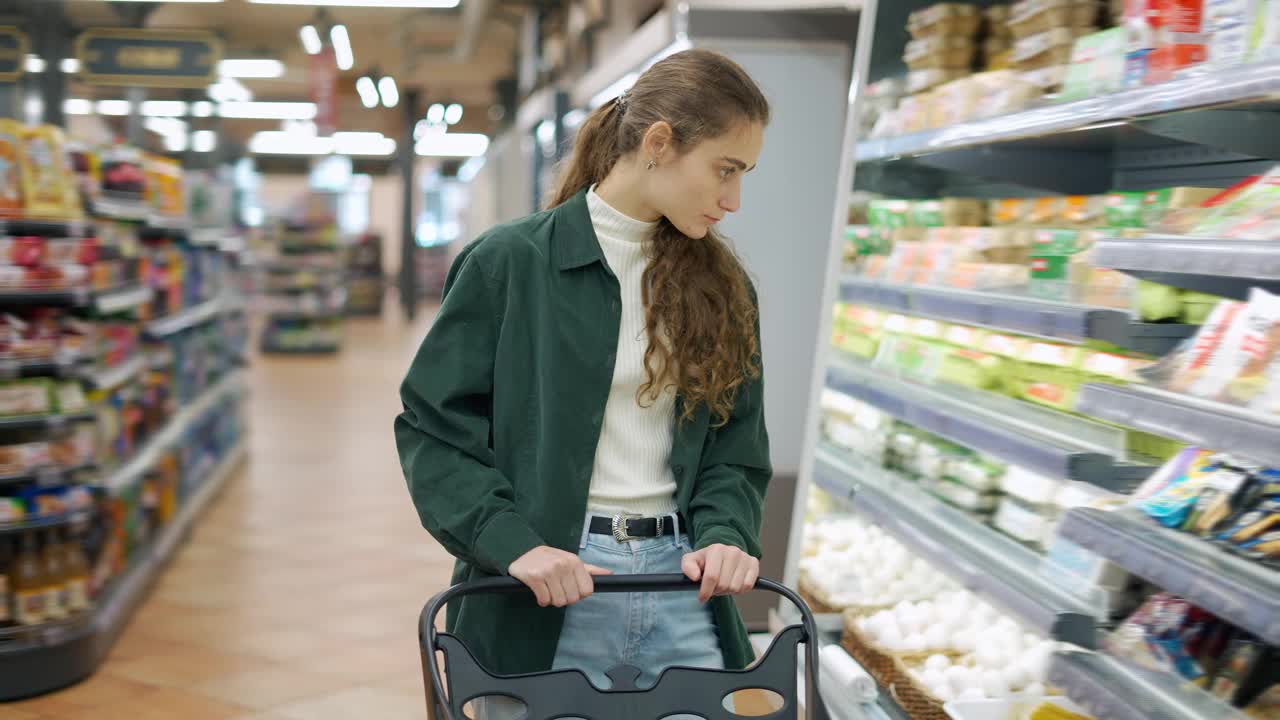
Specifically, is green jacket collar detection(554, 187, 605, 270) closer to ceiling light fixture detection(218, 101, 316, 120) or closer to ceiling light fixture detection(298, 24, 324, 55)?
ceiling light fixture detection(298, 24, 324, 55)

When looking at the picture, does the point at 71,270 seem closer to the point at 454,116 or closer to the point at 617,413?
the point at 617,413

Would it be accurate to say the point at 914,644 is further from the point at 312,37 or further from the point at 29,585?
the point at 312,37

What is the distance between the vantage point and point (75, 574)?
12.9 feet

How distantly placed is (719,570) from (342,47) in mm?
13527

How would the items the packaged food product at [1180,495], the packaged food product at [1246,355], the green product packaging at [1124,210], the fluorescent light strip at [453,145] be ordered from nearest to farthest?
the packaged food product at [1246,355] → the packaged food product at [1180,495] → the green product packaging at [1124,210] → the fluorescent light strip at [453,145]

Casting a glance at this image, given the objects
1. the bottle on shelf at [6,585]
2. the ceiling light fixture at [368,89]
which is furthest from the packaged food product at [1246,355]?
the ceiling light fixture at [368,89]

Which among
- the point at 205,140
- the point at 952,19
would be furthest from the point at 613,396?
the point at 205,140

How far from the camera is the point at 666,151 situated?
1.55 metres

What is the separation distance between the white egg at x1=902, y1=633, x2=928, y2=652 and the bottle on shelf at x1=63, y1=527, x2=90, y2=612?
2.72m

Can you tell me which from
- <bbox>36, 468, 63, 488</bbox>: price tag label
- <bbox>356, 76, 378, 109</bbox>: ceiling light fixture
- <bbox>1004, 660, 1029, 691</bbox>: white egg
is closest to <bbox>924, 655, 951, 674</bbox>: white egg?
<bbox>1004, 660, 1029, 691</bbox>: white egg

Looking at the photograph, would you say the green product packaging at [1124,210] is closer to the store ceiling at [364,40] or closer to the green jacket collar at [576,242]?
the green jacket collar at [576,242]

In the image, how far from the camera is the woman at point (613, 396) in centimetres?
154

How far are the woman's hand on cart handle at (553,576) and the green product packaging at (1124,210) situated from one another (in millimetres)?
1636

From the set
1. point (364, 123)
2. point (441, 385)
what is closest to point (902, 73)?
point (441, 385)
